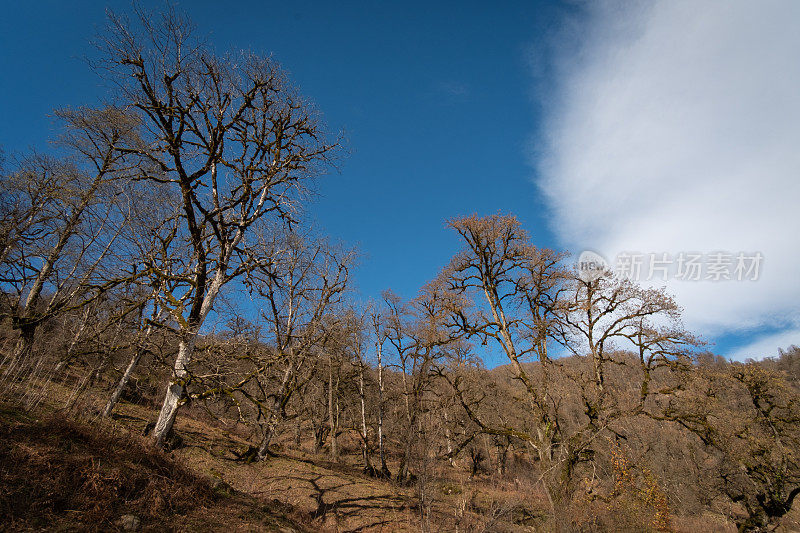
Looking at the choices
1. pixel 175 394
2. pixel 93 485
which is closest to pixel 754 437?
pixel 175 394

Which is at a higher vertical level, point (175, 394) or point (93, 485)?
point (175, 394)

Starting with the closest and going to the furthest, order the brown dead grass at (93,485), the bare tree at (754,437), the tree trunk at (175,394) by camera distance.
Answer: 1. the brown dead grass at (93,485)
2. the tree trunk at (175,394)
3. the bare tree at (754,437)

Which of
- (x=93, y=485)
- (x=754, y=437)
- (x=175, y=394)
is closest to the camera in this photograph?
(x=93, y=485)

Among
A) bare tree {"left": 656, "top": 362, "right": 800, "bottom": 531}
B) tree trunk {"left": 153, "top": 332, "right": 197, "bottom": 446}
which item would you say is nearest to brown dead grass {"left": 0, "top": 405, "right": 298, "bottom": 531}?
tree trunk {"left": 153, "top": 332, "right": 197, "bottom": 446}

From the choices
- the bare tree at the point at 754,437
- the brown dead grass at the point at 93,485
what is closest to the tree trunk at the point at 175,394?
the brown dead grass at the point at 93,485

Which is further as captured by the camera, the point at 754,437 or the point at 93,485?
the point at 754,437

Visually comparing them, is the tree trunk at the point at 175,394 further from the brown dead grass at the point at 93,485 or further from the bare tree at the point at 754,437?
the bare tree at the point at 754,437

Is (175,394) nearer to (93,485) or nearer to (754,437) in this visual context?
(93,485)

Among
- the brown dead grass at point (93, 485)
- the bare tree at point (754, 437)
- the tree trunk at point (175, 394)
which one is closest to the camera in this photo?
the brown dead grass at point (93, 485)

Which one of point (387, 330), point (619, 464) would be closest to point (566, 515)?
point (619, 464)

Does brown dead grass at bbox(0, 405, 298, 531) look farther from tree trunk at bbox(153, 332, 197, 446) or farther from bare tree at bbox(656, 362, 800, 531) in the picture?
bare tree at bbox(656, 362, 800, 531)

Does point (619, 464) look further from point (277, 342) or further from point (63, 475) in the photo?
point (63, 475)

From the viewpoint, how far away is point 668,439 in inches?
854

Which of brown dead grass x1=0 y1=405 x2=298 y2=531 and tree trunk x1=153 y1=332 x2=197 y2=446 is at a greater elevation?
tree trunk x1=153 y1=332 x2=197 y2=446
